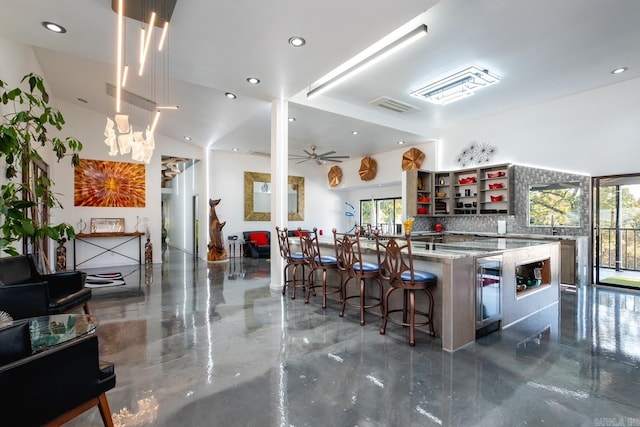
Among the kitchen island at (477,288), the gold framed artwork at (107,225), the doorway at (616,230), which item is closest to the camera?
the kitchen island at (477,288)

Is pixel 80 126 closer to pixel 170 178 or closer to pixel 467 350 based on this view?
pixel 170 178

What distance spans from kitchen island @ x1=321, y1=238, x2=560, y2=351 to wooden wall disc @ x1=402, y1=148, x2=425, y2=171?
15.1ft

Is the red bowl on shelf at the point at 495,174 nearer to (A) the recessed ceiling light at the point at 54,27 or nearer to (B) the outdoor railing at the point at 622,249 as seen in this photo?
(B) the outdoor railing at the point at 622,249

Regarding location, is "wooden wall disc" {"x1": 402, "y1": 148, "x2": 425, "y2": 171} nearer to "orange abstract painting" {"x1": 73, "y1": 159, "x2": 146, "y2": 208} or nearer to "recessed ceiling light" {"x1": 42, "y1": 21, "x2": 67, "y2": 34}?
"orange abstract painting" {"x1": 73, "y1": 159, "x2": 146, "y2": 208}

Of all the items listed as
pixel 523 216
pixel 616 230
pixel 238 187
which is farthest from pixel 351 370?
pixel 238 187

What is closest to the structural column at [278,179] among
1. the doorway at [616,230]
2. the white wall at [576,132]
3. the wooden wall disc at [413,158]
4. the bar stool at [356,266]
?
the bar stool at [356,266]

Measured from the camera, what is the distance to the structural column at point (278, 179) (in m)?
5.22

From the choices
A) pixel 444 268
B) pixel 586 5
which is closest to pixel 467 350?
pixel 444 268

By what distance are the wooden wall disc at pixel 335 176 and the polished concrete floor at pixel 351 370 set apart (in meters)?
7.17

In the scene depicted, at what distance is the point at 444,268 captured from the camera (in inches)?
116

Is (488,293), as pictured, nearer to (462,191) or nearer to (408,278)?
(408,278)

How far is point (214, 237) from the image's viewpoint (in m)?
8.45

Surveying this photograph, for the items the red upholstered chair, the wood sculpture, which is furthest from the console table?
the red upholstered chair

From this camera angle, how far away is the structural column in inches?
205
